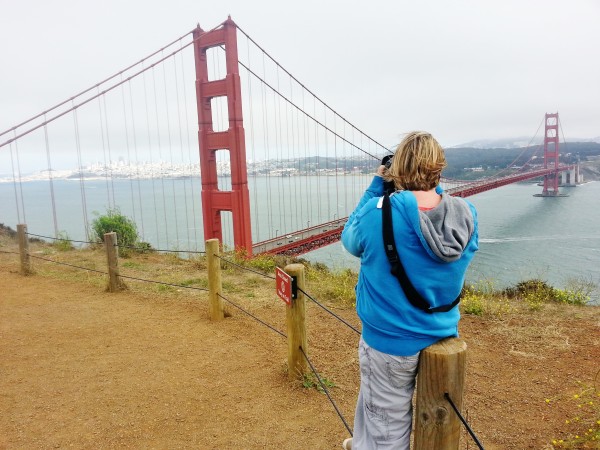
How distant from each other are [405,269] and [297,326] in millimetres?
1673

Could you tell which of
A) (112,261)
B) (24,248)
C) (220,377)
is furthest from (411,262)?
(24,248)

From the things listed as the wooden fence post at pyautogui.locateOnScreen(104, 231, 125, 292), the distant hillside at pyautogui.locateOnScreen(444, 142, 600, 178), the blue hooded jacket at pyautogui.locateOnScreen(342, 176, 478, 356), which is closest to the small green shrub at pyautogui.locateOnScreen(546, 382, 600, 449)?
the blue hooded jacket at pyautogui.locateOnScreen(342, 176, 478, 356)

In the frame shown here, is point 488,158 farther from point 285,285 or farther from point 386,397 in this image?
point 386,397

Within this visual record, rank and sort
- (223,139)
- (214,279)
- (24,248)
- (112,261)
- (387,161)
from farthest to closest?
(223,139) < (24,248) < (112,261) < (214,279) < (387,161)

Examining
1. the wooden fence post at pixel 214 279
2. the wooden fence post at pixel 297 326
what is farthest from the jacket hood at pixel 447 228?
the wooden fence post at pixel 214 279

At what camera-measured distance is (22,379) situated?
310cm

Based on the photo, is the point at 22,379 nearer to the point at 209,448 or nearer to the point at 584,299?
the point at 209,448

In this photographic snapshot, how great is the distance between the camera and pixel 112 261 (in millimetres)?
5043

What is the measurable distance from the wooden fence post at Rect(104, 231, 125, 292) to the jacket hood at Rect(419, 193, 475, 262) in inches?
176

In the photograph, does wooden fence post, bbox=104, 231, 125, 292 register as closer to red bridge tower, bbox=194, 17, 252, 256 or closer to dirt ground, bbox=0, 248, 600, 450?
dirt ground, bbox=0, 248, 600, 450

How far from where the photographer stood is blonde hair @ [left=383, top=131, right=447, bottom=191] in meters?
1.20

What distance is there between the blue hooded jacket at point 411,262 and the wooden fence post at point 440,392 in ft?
0.15

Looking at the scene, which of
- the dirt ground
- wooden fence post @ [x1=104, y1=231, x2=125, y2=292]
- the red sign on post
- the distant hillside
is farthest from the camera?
the distant hillside

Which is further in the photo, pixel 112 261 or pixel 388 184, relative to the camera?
pixel 112 261
